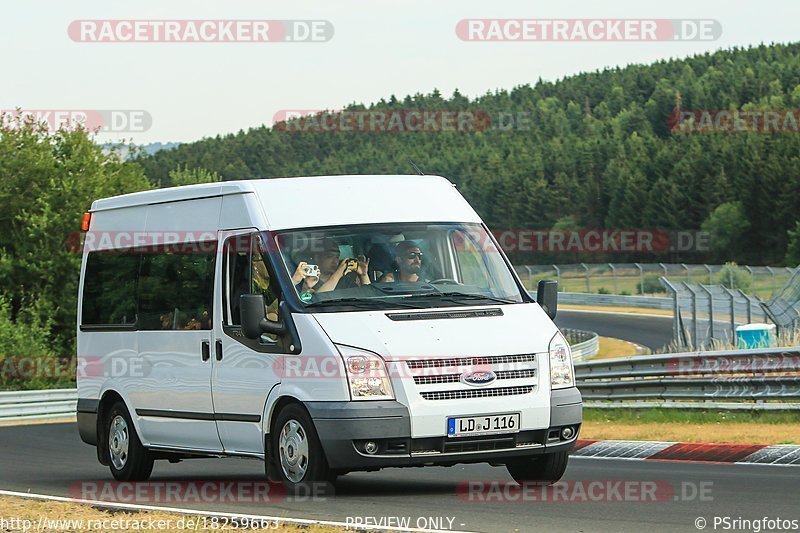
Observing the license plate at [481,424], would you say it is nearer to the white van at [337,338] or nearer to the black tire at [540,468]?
the white van at [337,338]

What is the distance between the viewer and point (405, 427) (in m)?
9.70

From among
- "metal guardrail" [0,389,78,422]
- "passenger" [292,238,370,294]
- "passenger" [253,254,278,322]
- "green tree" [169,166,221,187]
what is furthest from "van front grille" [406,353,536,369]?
"green tree" [169,166,221,187]

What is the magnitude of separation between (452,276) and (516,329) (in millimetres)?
966

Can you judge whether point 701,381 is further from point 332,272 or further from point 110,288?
point 332,272

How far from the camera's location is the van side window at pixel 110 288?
13.2 meters

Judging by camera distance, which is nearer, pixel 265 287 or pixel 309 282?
pixel 309 282

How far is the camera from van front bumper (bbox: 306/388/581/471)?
9672 millimetres

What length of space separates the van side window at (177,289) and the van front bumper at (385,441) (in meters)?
2.10

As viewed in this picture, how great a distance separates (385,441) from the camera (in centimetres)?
977

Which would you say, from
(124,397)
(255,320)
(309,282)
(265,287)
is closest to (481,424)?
(309,282)

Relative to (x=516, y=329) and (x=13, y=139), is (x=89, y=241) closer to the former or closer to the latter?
(x=516, y=329)

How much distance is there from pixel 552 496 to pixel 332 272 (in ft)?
7.78

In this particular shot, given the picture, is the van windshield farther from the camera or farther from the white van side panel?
the white van side panel

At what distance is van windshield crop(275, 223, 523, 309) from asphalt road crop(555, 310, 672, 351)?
3652 centimetres
